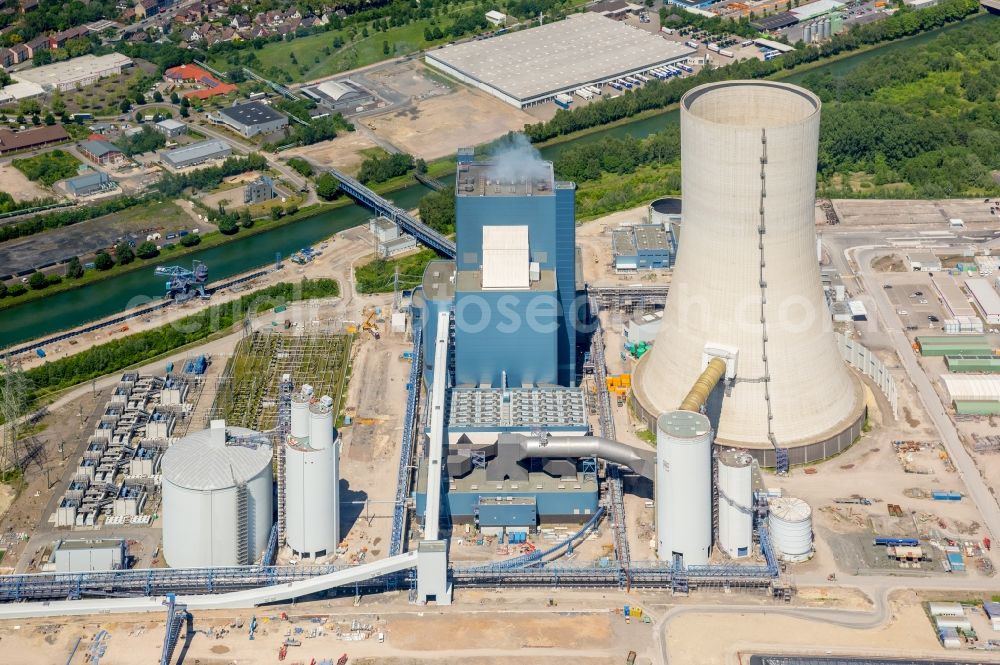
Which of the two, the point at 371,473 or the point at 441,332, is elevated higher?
the point at 441,332

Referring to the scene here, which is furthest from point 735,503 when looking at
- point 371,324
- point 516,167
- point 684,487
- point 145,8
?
point 145,8

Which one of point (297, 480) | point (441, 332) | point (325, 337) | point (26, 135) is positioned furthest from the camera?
point (26, 135)

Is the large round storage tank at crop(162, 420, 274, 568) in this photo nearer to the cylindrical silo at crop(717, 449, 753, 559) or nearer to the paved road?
the cylindrical silo at crop(717, 449, 753, 559)

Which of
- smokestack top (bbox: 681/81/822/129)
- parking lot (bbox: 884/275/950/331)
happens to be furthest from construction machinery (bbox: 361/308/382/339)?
parking lot (bbox: 884/275/950/331)

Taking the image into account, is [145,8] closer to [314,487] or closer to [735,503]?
[314,487]

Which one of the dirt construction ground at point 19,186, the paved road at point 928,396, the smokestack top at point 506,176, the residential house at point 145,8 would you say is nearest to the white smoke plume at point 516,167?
the smokestack top at point 506,176

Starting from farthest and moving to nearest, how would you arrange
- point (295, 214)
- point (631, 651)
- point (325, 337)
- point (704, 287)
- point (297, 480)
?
point (295, 214) → point (325, 337) → point (704, 287) → point (297, 480) → point (631, 651)

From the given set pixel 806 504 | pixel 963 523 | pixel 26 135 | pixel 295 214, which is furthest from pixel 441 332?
pixel 26 135

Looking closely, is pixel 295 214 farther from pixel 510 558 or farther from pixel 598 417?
pixel 510 558
